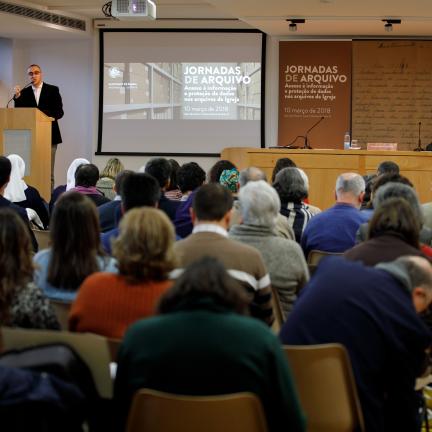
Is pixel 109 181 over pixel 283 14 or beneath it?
beneath

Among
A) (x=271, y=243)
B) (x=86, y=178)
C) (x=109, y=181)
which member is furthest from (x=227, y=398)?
(x=109, y=181)

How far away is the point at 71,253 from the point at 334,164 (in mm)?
5939

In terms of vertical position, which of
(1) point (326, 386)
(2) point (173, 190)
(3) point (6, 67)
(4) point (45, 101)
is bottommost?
(1) point (326, 386)

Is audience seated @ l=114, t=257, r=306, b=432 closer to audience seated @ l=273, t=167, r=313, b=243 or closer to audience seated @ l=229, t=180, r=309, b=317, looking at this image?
audience seated @ l=229, t=180, r=309, b=317

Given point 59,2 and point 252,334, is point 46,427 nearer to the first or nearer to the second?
point 252,334

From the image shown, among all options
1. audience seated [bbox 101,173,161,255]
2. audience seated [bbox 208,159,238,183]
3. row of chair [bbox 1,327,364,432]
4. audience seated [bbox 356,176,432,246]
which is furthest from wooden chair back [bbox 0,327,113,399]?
audience seated [bbox 208,159,238,183]

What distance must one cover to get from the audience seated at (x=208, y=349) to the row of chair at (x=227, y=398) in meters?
0.09

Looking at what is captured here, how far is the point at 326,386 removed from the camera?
2.61 meters

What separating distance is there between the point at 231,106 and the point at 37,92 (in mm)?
2703

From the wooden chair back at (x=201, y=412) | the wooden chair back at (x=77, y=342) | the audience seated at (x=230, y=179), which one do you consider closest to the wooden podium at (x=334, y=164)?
the audience seated at (x=230, y=179)

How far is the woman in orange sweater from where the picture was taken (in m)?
2.78

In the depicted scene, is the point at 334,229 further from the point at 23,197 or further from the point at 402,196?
the point at 23,197

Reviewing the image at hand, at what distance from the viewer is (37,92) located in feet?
35.6

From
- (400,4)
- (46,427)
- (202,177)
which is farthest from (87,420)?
(400,4)
